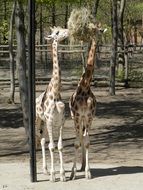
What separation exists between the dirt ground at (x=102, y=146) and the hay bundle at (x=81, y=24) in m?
1.82

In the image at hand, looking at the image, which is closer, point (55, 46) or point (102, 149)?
point (55, 46)

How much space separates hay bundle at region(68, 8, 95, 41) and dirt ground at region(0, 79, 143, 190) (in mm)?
1823

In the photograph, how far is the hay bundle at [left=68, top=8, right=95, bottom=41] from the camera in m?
7.03

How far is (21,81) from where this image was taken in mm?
10656

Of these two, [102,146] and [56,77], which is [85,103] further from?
[102,146]

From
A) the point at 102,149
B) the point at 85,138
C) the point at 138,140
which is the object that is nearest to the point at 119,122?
the point at 138,140

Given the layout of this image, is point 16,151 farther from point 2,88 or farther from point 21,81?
point 2,88

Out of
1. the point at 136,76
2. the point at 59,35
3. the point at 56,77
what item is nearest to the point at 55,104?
the point at 56,77

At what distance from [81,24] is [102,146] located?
451 cm

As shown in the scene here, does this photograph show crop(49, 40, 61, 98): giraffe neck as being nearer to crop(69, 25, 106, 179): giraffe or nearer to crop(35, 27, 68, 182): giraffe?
crop(35, 27, 68, 182): giraffe

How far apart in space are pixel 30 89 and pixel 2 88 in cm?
1486

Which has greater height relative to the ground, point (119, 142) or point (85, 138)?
point (85, 138)

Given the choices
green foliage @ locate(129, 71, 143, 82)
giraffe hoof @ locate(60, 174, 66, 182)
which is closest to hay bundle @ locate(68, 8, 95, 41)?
giraffe hoof @ locate(60, 174, 66, 182)

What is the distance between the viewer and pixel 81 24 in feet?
23.1
